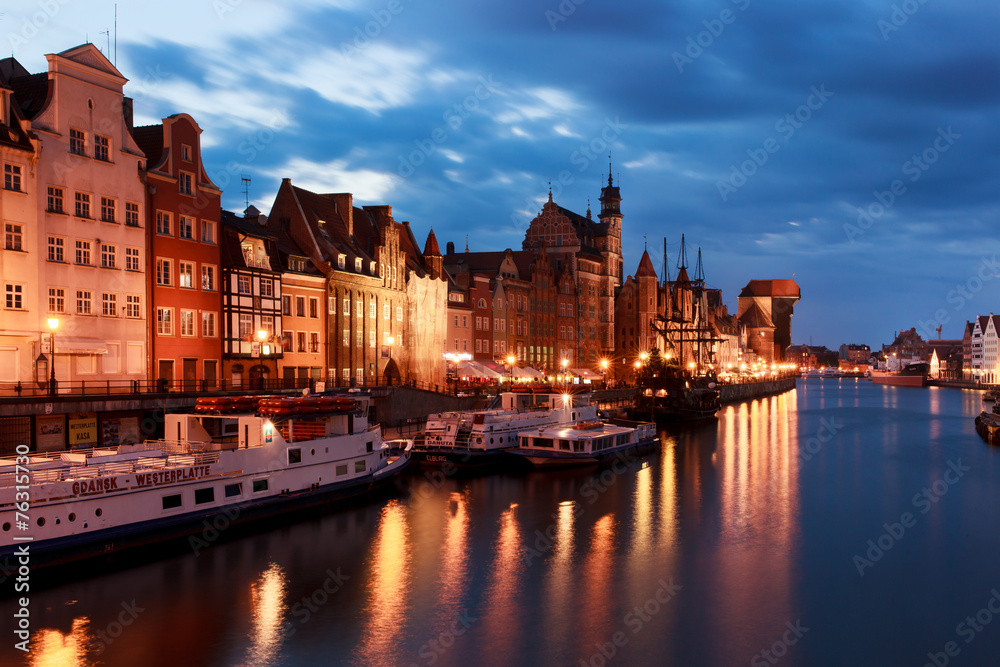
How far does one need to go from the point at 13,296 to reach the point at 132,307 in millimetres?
7435

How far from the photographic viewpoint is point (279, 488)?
39.2 m

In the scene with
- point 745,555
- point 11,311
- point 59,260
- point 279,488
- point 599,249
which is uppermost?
point 599,249

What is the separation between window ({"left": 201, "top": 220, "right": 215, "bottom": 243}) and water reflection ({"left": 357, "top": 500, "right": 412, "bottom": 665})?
25.9m

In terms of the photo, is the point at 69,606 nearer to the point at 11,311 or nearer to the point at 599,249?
the point at 11,311

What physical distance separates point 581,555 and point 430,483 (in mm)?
17944

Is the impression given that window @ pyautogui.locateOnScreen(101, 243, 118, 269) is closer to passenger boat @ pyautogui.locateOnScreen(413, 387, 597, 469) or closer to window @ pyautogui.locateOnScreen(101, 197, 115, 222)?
window @ pyautogui.locateOnScreen(101, 197, 115, 222)

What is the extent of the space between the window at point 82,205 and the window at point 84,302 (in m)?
4.41

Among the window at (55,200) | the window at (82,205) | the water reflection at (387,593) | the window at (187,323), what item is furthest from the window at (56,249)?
the water reflection at (387,593)

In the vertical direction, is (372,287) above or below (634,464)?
above

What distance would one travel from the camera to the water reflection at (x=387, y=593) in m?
24.9

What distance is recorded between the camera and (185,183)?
55.6 meters

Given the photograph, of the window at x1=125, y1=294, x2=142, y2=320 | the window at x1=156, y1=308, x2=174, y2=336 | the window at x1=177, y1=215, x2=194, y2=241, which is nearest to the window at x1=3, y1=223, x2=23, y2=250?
the window at x1=125, y1=294, x2=142, y2=320

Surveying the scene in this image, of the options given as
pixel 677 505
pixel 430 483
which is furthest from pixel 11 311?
pixel 677 505

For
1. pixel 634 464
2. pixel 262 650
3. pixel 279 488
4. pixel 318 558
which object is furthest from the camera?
pixel 634 464
